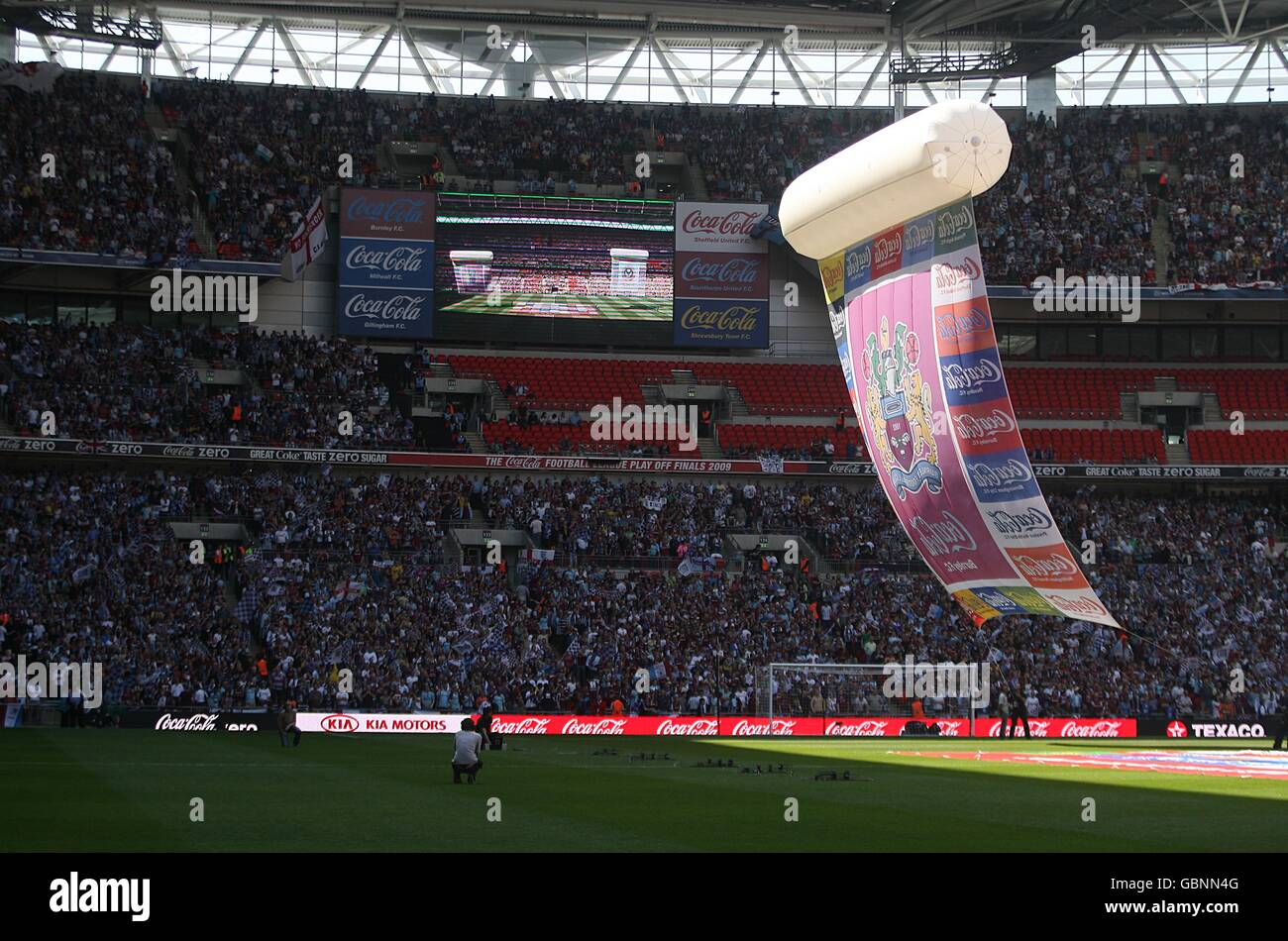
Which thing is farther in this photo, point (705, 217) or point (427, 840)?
point (705, 217)

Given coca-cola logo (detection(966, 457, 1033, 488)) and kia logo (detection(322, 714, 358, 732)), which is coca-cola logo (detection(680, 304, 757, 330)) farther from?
coca-cola logo (detection(966, 457, 1033, 488))

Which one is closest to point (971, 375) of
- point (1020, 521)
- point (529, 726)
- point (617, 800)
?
point (1020, 521)

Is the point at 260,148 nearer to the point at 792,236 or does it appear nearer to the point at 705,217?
the point at 705,217

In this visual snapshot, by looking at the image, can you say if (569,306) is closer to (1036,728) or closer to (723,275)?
(723,275)

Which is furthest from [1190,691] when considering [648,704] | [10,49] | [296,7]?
[10,49]


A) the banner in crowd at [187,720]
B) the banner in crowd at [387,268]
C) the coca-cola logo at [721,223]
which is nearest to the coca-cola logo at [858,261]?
the banner in crowd at [187,720]

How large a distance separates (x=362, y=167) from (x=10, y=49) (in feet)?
49.9

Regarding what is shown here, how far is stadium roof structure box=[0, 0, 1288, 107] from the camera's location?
6203cm

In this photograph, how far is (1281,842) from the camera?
1479 centimetres
